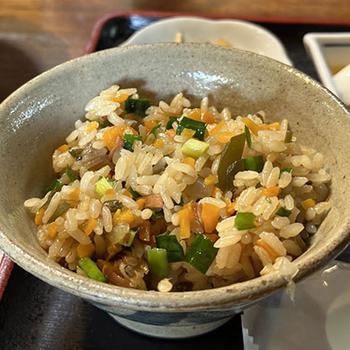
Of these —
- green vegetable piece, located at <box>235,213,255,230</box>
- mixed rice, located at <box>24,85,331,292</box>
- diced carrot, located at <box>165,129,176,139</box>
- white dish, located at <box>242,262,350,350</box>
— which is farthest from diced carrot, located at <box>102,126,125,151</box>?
white dish, located at <box>242,262,350,350</box>

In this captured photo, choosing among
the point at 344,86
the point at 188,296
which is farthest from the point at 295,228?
the point at 344,86

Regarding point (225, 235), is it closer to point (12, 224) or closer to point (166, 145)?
point (166, 145)

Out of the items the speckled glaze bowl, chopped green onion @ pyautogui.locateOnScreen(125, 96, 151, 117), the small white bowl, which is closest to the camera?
the speckled glaze bowl

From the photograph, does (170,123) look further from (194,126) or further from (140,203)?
(140,203)

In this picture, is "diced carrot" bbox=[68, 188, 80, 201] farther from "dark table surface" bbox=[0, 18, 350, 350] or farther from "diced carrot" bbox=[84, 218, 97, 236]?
"dark table surface" bbox=[0, 18, 350, 350]

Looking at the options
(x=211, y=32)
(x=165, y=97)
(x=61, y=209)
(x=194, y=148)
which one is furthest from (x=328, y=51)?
(x=61, y=209)
